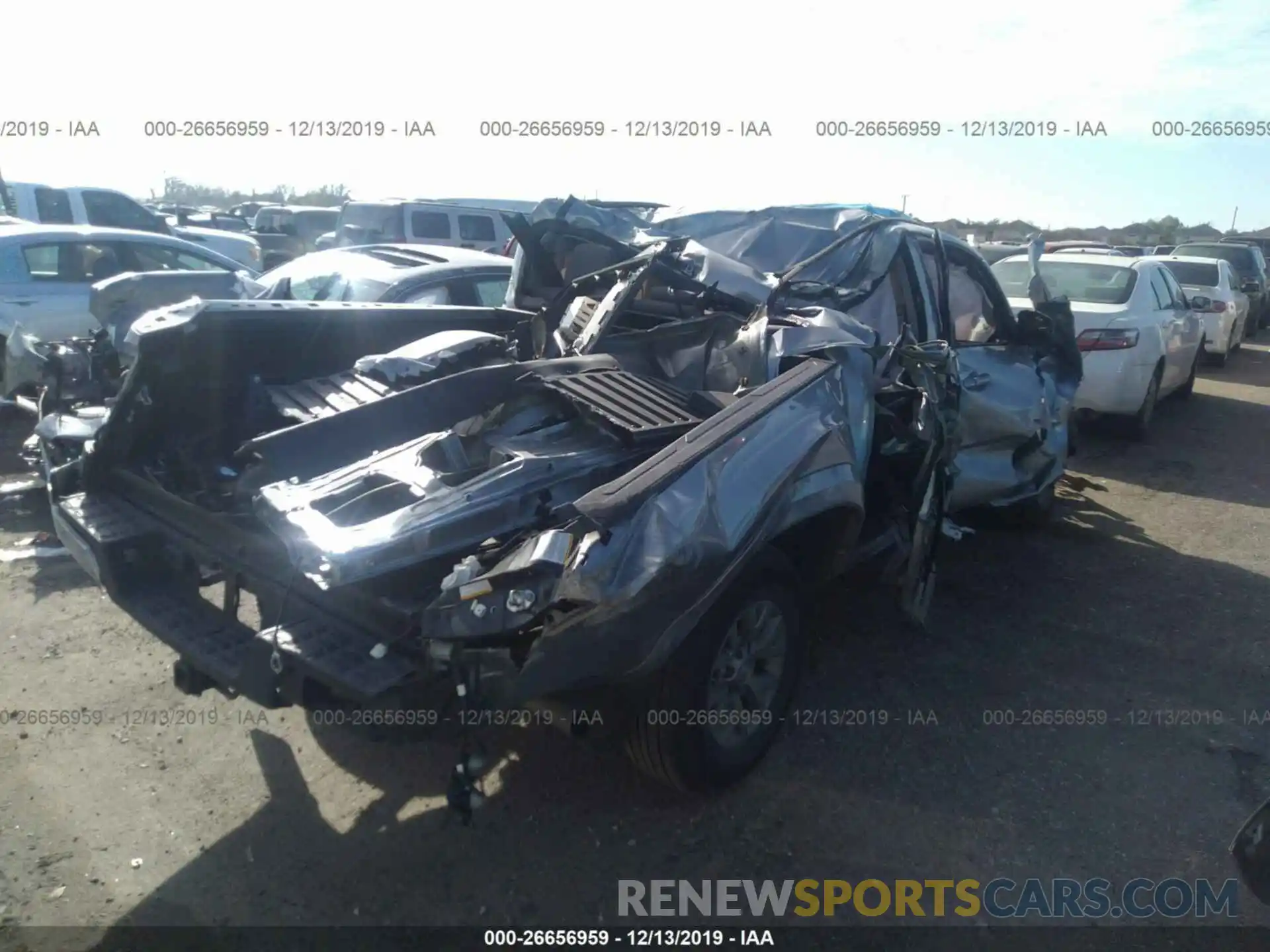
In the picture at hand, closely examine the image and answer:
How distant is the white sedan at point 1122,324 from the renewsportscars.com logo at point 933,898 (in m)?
5.97

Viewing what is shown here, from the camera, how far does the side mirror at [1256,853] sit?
2410 millimetres

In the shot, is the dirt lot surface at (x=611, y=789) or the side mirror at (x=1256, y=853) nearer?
the side mirror at (x=1256, y=853)

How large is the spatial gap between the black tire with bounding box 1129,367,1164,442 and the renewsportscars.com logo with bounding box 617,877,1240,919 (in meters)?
6.85

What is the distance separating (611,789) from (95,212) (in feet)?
47.9

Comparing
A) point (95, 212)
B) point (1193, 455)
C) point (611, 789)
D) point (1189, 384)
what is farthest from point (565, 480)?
point (95, 212)

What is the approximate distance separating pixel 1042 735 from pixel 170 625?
3.33 m

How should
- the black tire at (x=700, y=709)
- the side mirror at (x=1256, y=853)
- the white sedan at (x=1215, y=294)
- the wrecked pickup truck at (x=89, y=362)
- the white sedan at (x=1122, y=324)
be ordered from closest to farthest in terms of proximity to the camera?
the side mirror at (x=1256, y=853), the black tire at (x=700, y=709), the wrecked pickup truck at (x=89, y=362), the white sedan at (x=1122, y=324), the white sedan at (x=1215, y=294)

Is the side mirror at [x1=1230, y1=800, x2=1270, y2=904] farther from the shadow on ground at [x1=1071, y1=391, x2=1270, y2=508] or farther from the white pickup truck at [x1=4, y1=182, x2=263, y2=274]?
the white pickup truck at [x1=4, y1=182, x2=263, y2=274]

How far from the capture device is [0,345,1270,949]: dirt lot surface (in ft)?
9.63

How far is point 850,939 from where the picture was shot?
278 cm

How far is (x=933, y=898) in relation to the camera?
295 centimetres

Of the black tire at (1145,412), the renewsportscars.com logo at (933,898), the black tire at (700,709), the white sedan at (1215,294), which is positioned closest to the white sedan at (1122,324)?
the black tire at (1145,412)

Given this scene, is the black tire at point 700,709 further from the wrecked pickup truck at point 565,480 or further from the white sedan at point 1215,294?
the white sedan at point 1215,294

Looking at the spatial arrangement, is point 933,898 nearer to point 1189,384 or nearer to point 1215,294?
point 1189,384
